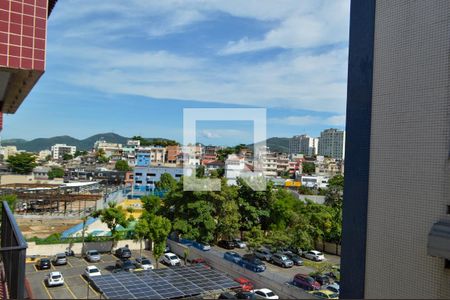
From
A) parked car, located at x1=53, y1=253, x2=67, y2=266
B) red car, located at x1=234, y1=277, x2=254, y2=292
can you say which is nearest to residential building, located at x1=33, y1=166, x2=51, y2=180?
parked car, located at x1=53, y1=253, x2=67, y2=266

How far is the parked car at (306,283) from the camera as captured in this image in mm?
7090

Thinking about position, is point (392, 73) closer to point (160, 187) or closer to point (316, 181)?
point (160, 187)

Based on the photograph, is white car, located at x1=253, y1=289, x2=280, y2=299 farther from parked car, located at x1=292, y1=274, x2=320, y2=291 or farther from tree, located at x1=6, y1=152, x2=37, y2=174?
tree, located at x1=6, y1=152, x2=37, y2=174

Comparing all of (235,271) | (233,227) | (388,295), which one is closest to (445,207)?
(388,295)

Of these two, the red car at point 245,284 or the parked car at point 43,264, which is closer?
the red car at point 245,284

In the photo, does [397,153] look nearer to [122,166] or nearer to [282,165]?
[282,165]

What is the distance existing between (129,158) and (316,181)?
2057 centimetres

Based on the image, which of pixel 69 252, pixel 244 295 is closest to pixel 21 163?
pixel 69 252

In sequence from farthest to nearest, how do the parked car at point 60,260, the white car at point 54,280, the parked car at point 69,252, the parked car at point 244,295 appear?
the parked car at point 69,252 → the parked car at point 60,260 → the white car at point 54,280 → the parked car at point 244,295

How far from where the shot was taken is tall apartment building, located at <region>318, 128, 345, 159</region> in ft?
149

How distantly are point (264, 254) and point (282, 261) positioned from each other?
710 millimetres

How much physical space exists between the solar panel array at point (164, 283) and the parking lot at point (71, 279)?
876 millimetres

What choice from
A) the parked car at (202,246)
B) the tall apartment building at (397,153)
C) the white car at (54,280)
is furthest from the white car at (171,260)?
the tall apartment building at (397,153)

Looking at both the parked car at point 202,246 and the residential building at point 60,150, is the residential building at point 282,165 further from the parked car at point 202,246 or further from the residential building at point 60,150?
the residential building at point 60,150
